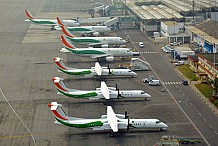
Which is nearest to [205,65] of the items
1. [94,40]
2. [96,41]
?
[96,41]

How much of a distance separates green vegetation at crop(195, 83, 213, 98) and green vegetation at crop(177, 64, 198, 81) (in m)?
5.71

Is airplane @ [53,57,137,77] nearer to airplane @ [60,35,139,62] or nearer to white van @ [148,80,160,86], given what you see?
white van @ [148,80,160,86]

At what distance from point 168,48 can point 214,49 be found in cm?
1932

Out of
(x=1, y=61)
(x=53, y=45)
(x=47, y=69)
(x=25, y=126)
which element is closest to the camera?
(x=25, y=126)

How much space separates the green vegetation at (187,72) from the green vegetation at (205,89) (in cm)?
571

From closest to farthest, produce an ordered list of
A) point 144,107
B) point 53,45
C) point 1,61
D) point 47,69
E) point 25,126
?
point 25,126
point 144,107
point 47,69
point 1,61
point 53,45

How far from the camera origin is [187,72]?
5138 inches

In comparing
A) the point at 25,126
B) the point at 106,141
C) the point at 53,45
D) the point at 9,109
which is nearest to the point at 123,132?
the point at 106,141

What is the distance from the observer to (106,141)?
86625 millimetres

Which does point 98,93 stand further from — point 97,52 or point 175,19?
point 175,19

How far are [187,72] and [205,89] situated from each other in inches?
631

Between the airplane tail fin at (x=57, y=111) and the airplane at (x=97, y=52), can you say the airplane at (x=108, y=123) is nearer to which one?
the airplane tail fin at (x=57, y=111)

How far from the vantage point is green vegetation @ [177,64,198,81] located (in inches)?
4923

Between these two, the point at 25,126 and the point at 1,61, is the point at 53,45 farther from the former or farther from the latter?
the point at 25,126
